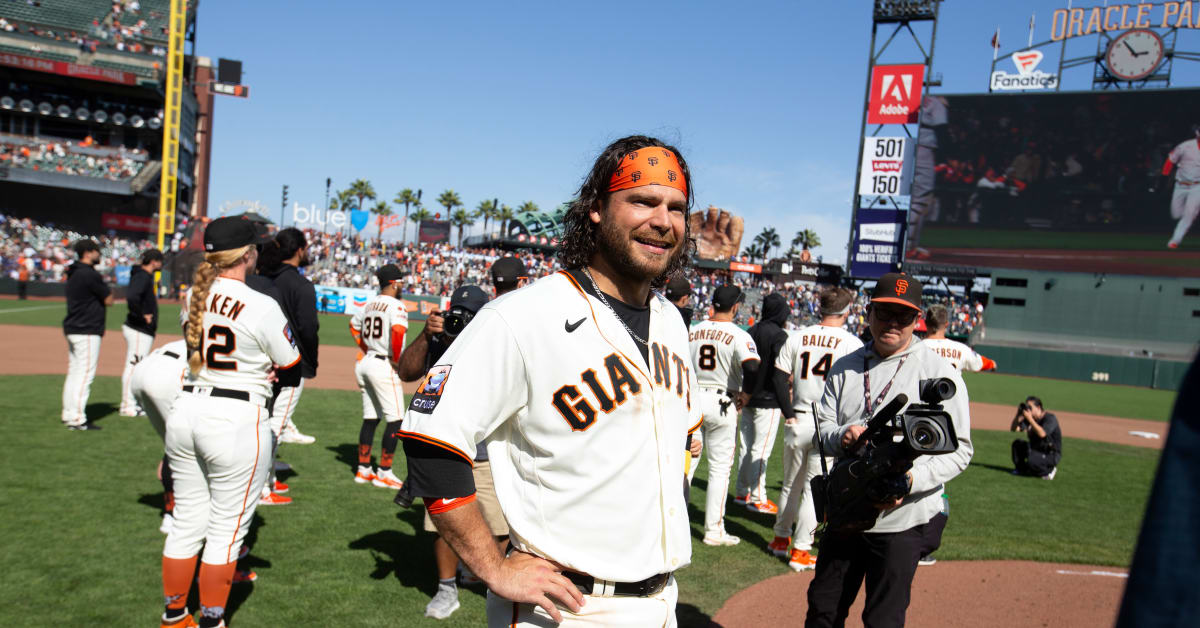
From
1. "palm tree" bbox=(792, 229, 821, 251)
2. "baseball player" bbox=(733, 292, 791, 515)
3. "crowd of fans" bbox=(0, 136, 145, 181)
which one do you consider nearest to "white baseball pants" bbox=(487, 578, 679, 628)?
"baseball player" bbox=(733, 292, 791, 515)

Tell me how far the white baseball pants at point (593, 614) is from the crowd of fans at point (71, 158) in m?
48.3

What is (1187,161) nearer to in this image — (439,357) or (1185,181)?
(1185,181)

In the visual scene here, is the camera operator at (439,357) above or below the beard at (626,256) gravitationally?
below

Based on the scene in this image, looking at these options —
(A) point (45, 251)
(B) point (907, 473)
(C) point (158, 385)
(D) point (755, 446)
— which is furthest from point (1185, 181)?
(A) point (45, 251)

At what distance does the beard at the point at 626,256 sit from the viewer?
7.29ft

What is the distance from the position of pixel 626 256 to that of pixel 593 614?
1060 millimetres

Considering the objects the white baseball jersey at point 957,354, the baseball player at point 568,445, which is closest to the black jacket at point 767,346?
the white baseball jersey at point 957,354

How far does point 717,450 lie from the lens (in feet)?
22.1

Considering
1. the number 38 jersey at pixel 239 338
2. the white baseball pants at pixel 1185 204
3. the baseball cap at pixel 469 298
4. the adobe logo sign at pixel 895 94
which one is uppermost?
the adobe logo sign at pixel 895 94

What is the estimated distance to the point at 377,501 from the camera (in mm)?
7094

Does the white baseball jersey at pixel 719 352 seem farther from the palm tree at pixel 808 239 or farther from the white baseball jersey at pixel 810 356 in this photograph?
the palm tree at pixel 808 239

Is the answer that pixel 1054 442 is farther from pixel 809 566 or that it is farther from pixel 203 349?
pixel 203 349

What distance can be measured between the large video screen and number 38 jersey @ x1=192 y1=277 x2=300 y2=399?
37.5 meters

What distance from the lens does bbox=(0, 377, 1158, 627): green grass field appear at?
15.2ft
